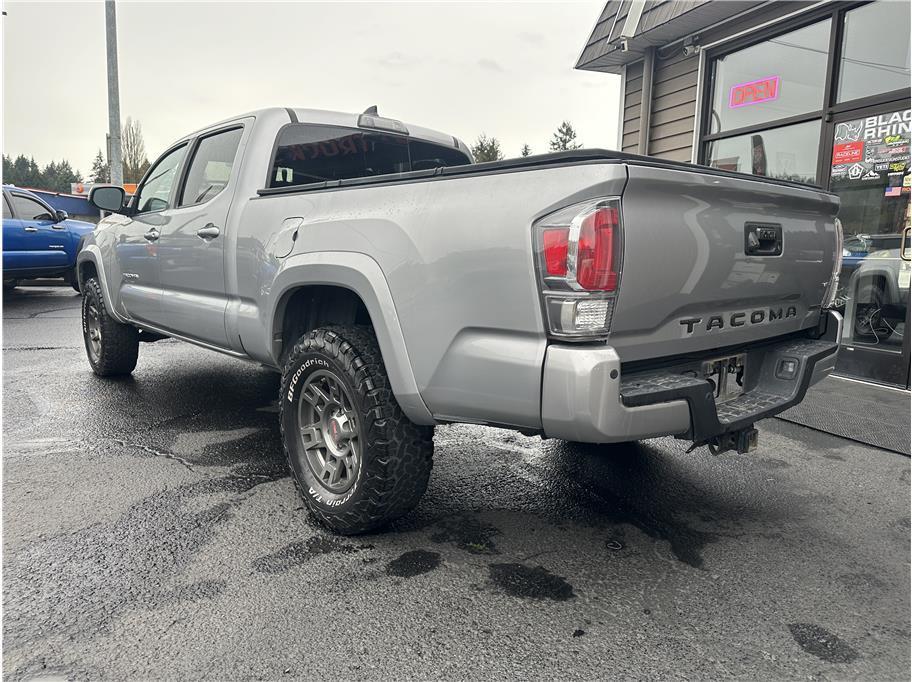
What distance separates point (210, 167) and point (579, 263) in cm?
298

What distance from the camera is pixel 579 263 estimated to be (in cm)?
212

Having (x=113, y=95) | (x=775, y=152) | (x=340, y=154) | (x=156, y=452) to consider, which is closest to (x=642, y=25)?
(x=775, y=152)

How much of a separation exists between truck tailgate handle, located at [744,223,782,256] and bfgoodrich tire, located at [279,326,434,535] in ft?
4.81

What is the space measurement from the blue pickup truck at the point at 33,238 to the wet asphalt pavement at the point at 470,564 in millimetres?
7475

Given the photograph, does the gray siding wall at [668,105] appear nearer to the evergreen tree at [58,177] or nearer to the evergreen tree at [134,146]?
the evergreen tree at [134,146]

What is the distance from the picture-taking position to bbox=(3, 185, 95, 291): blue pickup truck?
10422 mm

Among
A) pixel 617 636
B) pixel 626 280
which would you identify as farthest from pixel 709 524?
pixel 626 280

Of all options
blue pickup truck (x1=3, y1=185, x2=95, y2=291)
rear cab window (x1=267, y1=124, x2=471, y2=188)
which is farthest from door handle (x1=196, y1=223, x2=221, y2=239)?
blue pickup truck (x1=3, y1=185, x2=95, y2=291)

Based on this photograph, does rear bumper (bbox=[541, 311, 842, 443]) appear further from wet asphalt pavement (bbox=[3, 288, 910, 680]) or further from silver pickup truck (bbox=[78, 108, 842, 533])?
wet asphalt pavement (bbox=[3, 288, 910, 680])

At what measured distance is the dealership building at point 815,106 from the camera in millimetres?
5906

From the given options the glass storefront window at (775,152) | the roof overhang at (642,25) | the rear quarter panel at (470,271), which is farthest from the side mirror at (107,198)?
the roof overhang at (642,25)

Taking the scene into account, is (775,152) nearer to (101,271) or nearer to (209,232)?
(209,232)

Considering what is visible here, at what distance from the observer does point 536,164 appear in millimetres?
2211

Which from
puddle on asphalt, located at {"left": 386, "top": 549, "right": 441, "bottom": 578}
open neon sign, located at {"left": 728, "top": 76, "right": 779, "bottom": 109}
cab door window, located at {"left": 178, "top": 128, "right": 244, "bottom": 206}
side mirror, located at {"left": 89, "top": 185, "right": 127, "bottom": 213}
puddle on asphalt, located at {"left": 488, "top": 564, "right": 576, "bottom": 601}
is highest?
open neon sign, located at {"left": 728, "top": 76, "right": 779, "bottom": 109}
